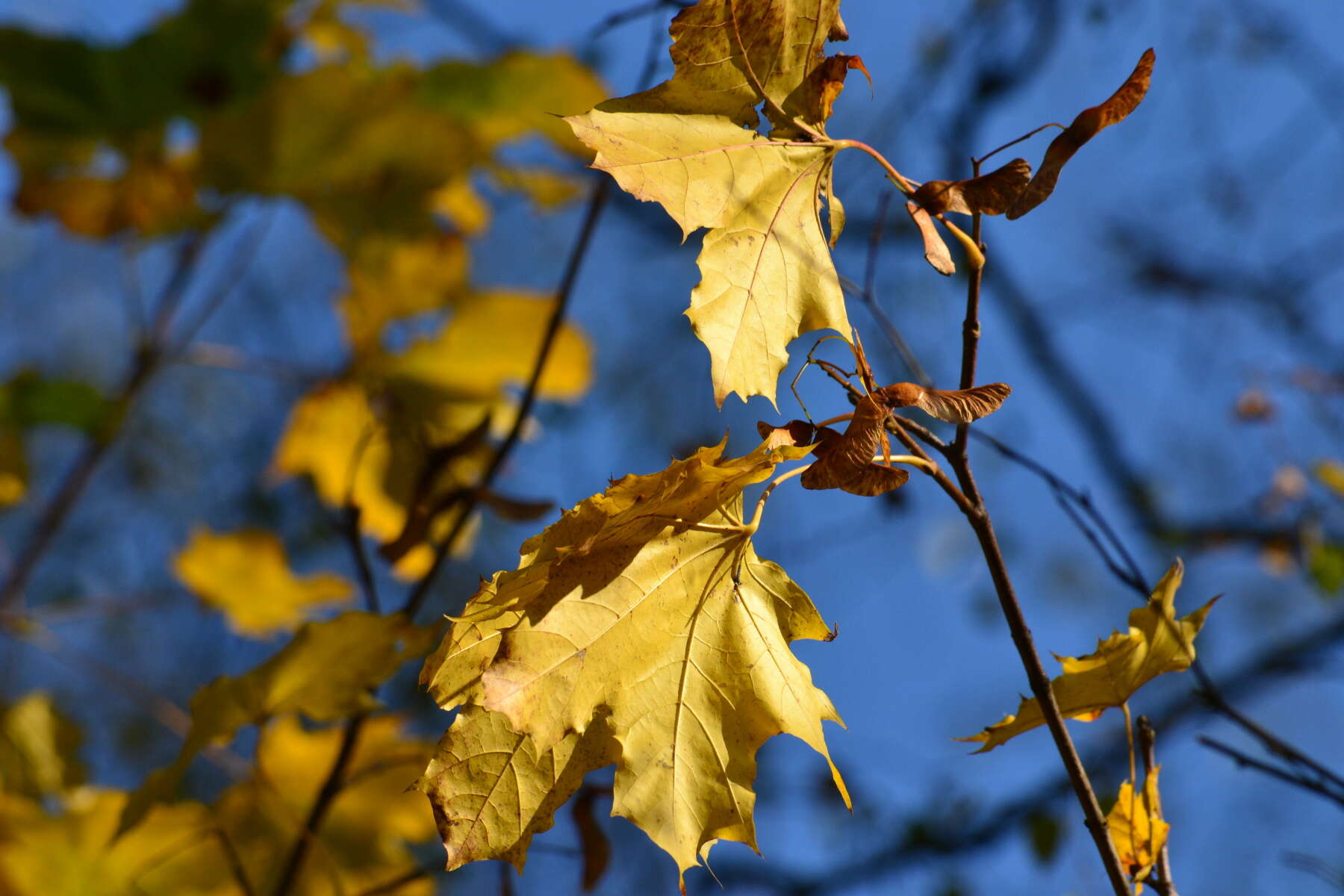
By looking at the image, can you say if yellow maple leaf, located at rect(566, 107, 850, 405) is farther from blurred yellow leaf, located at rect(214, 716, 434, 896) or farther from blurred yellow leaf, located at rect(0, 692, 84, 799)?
blurred yellow leaf, located at rect(0, 692, 84, 799)

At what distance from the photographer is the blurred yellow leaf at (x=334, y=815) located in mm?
888

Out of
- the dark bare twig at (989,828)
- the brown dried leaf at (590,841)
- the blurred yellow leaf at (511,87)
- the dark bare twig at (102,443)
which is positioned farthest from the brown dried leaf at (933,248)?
the dark bare twig at (989,828)

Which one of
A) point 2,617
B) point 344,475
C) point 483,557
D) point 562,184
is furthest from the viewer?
point 483,557

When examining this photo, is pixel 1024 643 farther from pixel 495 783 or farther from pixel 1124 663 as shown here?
pixel 495 783

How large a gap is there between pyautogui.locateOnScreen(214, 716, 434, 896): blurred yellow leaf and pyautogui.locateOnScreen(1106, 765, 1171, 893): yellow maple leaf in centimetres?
64

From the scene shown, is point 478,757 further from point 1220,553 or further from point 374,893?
point 1220,553

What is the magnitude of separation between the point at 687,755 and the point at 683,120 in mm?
305

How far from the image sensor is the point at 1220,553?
7.16 feet

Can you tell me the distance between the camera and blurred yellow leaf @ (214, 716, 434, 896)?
888 millimetres

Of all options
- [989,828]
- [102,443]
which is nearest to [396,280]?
[102,443]

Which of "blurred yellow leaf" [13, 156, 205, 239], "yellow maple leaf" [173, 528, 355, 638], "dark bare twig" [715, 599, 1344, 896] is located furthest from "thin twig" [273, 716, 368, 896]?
"dark bare twig" [715, 599, 1344, 896]

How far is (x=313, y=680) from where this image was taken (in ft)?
1.91

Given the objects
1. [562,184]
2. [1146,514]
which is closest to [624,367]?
[1146,514]

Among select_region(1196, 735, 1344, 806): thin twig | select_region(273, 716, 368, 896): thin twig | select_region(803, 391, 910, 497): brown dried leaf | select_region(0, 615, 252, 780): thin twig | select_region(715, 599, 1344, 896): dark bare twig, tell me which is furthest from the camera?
select_region(715, 599, 1344, 896): dark bare twig
